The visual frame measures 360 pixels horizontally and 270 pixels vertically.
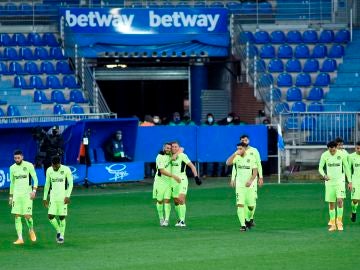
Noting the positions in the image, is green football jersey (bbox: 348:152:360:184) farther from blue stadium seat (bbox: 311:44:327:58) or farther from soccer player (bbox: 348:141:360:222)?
blue stadium seat (bbox: 311:44:327:58)

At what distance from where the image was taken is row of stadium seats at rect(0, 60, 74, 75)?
4325cm

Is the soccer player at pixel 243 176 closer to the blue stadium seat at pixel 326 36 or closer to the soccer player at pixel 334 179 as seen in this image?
the soccer player at pixel 334 179

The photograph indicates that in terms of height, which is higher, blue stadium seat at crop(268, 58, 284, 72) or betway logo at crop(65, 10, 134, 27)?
betway logo at crop(65, 10, 134, 27)

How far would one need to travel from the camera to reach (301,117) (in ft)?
134

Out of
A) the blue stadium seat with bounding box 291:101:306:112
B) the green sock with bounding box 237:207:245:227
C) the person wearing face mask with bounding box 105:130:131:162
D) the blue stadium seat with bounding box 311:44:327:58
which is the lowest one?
the green sock with bounding box 237:207:245:227

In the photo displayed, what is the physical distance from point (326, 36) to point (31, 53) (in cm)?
1131

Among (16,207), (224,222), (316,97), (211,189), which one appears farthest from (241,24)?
(16,207)

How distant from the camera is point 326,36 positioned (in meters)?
47.2

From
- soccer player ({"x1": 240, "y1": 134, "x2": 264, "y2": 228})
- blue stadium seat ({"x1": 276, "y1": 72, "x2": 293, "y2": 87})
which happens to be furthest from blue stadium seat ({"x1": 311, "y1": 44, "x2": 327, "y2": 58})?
soccer player ({"x1": 240, "y1": 134, "x2": 264, "y2": 228})

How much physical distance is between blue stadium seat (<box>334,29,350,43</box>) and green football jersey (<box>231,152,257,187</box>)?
21.4 metres

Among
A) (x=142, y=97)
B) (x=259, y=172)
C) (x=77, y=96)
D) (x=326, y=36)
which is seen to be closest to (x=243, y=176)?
(x=259, y=172)

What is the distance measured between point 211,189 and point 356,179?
10.4m

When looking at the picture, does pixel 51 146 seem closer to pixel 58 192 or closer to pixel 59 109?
pixel 59 109

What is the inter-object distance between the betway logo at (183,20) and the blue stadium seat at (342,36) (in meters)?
4.70
